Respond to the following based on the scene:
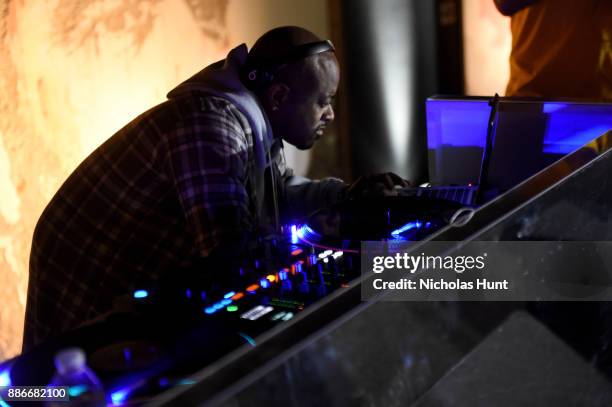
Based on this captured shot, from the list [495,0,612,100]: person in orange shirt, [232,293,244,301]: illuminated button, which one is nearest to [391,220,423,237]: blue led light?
[232,293,244,301]: illuminated button

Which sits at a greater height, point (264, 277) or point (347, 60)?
point (347, 60)

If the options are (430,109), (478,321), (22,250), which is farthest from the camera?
(22,250)

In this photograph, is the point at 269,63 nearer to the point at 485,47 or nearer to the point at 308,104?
the point at 308,104

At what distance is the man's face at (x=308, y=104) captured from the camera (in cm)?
156

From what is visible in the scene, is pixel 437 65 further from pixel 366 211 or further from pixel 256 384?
pixel 256 384

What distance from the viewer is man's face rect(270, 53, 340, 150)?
1.56 m

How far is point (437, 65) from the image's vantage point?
12.2 feet

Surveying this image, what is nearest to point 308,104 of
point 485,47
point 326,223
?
point 326,223

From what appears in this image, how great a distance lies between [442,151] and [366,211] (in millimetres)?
507

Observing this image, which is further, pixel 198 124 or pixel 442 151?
pixel 442 151

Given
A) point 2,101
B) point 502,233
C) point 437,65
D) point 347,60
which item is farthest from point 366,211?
point 437,65

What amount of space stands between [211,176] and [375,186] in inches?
13.0

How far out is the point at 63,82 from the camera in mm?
2395

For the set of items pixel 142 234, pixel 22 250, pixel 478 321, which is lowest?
pixel 22 250
